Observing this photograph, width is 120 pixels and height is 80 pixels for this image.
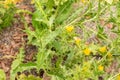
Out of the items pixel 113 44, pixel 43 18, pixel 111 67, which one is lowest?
pixel 111 67

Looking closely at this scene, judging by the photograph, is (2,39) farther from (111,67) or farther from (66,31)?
(111,67)

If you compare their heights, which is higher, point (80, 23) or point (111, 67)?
point (80, 23)

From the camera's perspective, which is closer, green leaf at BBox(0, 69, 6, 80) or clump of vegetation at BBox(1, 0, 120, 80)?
clump of vegetation at BBox(1, 0, 120, 80)

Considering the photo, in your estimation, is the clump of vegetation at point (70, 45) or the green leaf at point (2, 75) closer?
the clump of vegetation at point (70, 45)

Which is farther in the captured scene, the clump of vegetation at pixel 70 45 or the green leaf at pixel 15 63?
the green leaf at pixel 15 63

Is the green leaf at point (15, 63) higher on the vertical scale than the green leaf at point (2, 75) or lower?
higher

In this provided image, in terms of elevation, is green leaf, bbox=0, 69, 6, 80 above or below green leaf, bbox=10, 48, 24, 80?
below

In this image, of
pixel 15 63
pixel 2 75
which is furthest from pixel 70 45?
pixel 2 75

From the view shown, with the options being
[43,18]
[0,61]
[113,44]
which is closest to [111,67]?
[113,44]

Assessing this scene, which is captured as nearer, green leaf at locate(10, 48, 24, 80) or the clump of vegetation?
the clump of vegetation

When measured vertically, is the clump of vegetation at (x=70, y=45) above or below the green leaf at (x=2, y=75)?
above

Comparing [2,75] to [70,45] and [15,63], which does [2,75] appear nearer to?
[15,63]
